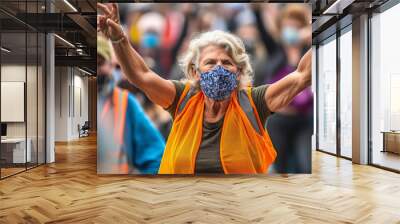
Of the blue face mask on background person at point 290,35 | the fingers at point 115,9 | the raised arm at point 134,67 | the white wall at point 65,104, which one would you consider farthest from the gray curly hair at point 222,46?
the white wall at point 65,104

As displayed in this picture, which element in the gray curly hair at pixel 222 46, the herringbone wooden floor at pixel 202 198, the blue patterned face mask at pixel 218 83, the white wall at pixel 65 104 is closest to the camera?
the herringbone wooden floor at pixel 202 198

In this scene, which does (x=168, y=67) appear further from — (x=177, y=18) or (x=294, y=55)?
(x=294, y=55)

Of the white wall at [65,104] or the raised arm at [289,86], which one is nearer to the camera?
the raised arm at [289,86]

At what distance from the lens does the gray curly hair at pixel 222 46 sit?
21.3ft

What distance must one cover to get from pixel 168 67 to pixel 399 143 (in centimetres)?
439

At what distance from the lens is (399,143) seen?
7066 millimetres

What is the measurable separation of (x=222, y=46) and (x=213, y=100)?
0.92m

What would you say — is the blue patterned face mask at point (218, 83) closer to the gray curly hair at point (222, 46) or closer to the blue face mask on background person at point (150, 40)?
the gray curly hair at point (222, 46)

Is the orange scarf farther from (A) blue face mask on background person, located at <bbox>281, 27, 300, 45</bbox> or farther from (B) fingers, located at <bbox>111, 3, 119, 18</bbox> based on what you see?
(B) fingers, located at <bbox>111, 3, 119, 18</bbox>

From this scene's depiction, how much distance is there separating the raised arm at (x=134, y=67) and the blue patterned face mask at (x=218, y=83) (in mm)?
545

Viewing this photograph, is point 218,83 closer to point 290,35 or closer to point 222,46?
point 222,46

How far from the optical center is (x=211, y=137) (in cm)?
642

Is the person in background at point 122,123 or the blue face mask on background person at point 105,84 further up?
the blue face mask on background person at point 105,84

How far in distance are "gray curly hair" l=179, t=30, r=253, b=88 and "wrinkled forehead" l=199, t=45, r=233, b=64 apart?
38 millimetres
